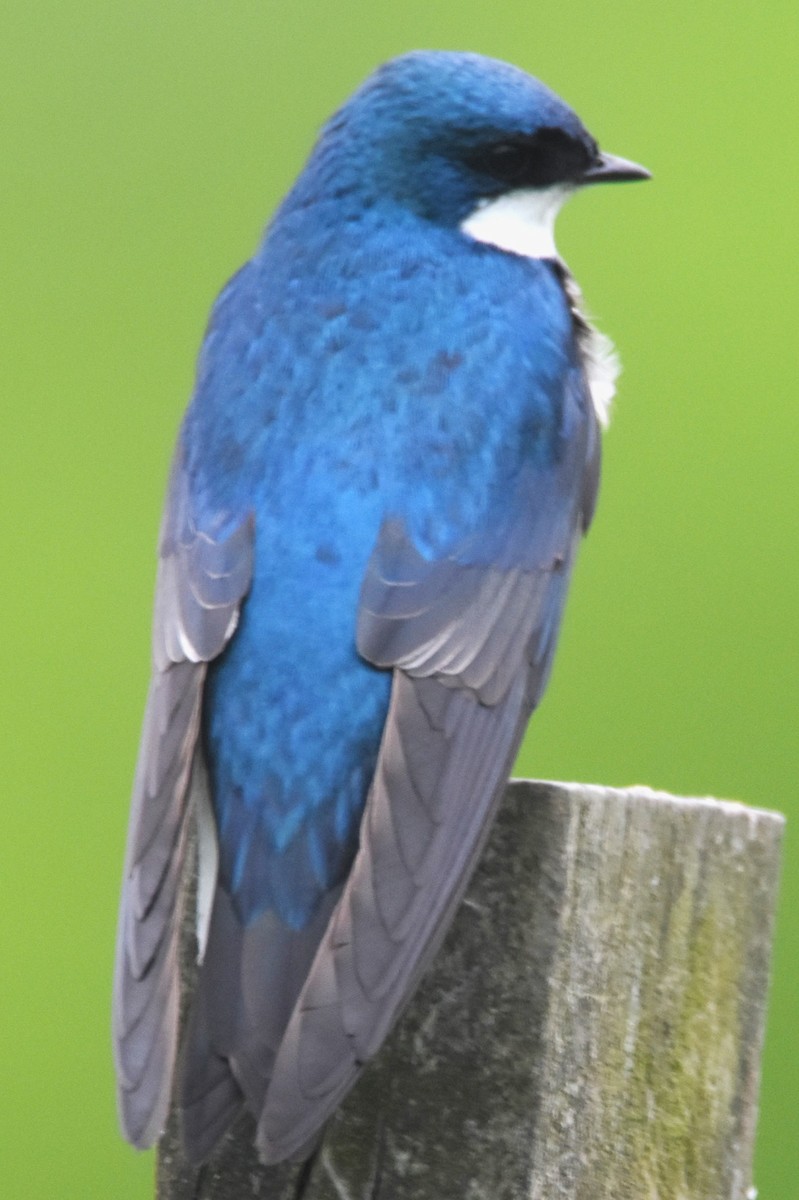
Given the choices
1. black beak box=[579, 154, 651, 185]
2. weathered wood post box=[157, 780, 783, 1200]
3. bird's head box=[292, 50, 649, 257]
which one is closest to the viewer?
weathered wood post box=[157, 780, 783, 1200]

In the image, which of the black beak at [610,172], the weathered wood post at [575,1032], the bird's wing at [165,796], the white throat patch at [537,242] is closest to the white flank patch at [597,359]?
the white throat patch at [537,242]

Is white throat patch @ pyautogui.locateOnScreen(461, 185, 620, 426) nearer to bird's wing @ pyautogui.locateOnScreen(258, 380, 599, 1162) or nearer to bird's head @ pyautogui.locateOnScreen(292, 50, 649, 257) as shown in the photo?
bird's head @ pyautogui.locateOnScreen(292, 50, 649, 257)

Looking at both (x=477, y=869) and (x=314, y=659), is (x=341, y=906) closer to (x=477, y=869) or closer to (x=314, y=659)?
(x=477, y=869)

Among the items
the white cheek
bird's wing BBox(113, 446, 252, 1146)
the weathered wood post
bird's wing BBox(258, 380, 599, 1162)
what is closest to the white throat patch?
the white cheek

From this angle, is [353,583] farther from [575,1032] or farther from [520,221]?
[520,221]

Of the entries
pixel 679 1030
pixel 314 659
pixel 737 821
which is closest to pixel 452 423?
pixel 314 659

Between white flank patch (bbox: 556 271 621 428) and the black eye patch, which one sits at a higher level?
the black eye patch
